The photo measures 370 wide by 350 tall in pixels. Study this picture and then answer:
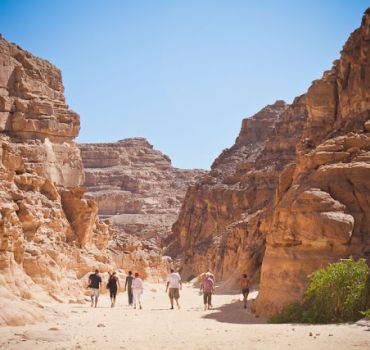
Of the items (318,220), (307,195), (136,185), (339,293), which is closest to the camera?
(339,293)

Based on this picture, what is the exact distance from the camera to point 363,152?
16359 millimetres

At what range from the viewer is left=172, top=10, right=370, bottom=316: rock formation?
14430 millimetres

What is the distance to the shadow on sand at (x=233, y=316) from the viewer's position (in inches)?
572

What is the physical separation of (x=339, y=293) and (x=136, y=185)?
116367 mm

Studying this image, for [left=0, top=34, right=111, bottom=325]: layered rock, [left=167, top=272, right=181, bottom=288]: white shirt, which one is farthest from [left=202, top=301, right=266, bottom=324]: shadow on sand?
[left=0, top=34, right=111, bottom=325]: layered rock

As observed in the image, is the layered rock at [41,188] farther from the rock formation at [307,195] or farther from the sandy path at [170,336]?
the rock formation at [307,195]

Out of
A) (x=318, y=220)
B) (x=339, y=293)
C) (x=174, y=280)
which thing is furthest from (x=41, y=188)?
(x=339, y=293)

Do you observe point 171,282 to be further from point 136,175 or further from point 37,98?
point 136,175

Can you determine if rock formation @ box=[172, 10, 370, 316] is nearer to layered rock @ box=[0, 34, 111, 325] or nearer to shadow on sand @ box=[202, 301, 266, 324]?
shadow on sand @ box=[202, 301, 266, 324]

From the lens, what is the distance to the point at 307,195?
14953mm

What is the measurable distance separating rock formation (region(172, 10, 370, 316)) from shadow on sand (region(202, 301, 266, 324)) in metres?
0.54

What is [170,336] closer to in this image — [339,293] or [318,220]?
[339,293]

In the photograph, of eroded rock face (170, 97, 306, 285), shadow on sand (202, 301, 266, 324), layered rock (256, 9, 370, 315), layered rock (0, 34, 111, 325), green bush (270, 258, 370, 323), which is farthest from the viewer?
eroded rock face (170, 97, 306, 285)

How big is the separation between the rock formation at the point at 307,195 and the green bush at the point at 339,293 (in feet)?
4.47
